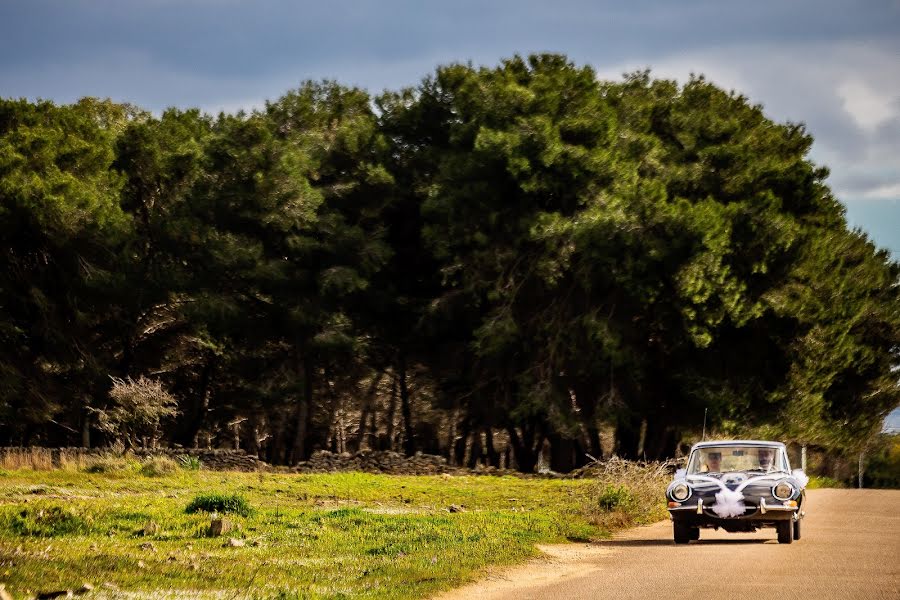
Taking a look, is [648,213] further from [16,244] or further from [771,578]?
[771,578]

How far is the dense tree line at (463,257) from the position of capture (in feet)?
137

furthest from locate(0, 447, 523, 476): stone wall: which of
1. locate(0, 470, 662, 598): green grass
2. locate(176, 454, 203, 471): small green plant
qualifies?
locate(0, 470, 662, 598): green grass

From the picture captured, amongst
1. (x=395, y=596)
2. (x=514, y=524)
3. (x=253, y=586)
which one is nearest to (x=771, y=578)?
(x=395, y=596)

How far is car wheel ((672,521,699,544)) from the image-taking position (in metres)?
18.3

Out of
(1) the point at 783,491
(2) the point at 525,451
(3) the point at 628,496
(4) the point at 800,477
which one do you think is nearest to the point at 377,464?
(2) the point at 525,451

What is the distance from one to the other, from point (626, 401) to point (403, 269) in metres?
10.4

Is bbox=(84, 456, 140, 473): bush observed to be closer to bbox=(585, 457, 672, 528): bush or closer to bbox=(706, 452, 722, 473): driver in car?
bbox=(585, 457, 672, 528): bush

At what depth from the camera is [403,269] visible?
47.9 metres

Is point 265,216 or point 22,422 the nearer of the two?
point 265,216

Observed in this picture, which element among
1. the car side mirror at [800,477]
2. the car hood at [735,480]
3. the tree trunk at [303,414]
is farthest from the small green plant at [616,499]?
the tree trunk at [303,414]

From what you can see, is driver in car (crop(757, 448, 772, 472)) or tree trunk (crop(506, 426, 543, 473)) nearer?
driver in car (crop(757, 448, 772, 472))

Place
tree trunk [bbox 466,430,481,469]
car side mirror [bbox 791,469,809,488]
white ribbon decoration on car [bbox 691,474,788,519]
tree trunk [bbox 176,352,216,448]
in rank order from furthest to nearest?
tree trunk [bbox 176,352,216,448] < tree trunk [bbox 466,430,481,469] < car side mirror [bbox 791,469,809,488] < white ribbon decoration on car [bbox 691,474,788,519]

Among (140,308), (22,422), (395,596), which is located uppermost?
(140,308)

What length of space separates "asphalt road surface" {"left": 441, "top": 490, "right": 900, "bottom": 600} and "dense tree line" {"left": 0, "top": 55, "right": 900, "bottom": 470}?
2086 cm
